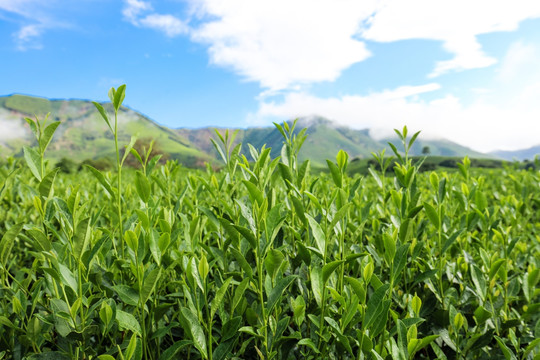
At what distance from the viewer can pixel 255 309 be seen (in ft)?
4.82

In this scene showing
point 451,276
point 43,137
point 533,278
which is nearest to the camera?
point 43,137

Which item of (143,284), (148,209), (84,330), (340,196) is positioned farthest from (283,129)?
(84,330)

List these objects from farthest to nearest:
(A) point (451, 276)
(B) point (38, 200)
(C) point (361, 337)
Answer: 1. (A) point (451, 276)
2. (B) point (38, 200)
3. (C) point (361, 337)

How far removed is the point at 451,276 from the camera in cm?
196

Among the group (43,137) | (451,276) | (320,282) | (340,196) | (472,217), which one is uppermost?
(43,137)

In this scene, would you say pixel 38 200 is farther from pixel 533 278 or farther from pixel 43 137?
pixel 533 278

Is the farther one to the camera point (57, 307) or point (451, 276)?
point (451, 276)

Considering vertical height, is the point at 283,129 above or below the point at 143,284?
above

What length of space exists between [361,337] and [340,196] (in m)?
0.56

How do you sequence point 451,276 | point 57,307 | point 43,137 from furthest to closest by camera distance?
1. point 451,276
2. point 43,137
3. point 57,307

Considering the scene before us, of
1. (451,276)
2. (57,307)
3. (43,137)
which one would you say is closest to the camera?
(57,307)

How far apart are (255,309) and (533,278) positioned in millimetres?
1440

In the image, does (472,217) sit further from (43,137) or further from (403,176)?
(43,137)

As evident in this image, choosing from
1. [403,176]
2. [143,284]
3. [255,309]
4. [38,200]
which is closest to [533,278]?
[403,176]
